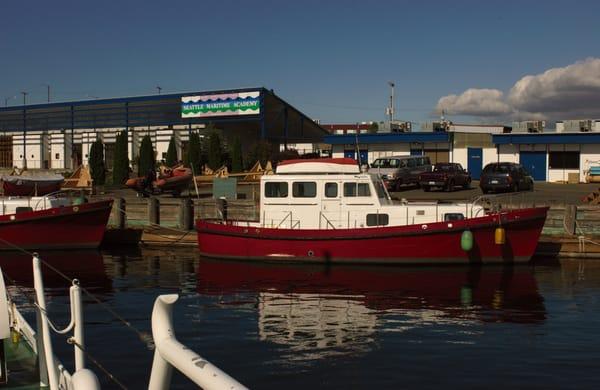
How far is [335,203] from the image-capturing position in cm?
1872

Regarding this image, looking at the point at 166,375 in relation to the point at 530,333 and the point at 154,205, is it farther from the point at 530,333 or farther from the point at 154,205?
the point at 154,205

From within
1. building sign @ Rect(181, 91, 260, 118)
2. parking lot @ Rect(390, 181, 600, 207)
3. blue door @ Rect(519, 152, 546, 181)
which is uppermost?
building sign @ Rect(181, 91, 260, 118)

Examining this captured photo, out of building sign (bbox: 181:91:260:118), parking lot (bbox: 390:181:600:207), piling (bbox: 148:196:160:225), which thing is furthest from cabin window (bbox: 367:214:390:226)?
building sign (bbox: 181:91:260:118)

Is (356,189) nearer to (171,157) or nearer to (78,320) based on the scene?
(78,320)

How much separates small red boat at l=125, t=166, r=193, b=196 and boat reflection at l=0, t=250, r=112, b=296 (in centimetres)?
968

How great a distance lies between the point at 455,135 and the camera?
4428 centimetres

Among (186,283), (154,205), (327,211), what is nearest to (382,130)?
(154,205)

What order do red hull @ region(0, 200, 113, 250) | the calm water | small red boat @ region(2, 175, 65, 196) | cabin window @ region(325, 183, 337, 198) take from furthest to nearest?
small red boat @ region(2, 175, 65, 196), red hull @ region(0, 200, 113, 250), cabin window @ region(325, 183, 337, 198), the calm water

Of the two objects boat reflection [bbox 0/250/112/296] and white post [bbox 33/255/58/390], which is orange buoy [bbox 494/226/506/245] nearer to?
boat reflection [bbox 0/250/112/296]

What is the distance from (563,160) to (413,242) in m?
27.4

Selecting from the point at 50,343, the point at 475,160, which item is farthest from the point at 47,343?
the point at 475,160

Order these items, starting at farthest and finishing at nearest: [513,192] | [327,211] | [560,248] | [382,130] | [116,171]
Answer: [382,130] → [116,171] → [513,192] → [560,248] → [327,211]

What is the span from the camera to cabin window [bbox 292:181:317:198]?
1888 cm

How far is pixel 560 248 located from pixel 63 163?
165 feet
